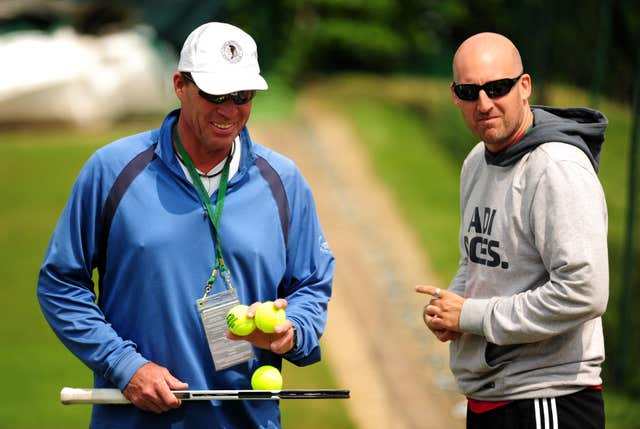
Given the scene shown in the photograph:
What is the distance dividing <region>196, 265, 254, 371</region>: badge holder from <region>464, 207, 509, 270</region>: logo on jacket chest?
867 millimetres

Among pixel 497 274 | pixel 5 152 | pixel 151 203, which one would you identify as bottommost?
pixel 5 152

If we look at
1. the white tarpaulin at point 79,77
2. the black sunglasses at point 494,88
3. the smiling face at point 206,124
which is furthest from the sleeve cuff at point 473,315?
the white tarpaulin at point 79,77

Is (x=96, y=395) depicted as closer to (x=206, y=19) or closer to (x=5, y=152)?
(x=5, y=152)

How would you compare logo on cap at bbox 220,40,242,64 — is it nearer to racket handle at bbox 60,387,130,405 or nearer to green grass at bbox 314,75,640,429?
racket handle at bbox 60,387,130,405

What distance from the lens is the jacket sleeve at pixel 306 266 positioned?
3.73 meters

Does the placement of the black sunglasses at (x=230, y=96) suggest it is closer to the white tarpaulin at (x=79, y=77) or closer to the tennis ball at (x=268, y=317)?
the tennis ball at (x=268, y=317)

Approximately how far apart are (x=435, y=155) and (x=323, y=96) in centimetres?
336

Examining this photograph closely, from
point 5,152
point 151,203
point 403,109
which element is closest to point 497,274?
point 151,203

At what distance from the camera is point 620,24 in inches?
314

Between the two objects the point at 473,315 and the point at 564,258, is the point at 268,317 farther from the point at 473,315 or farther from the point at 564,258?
the point at 564,258

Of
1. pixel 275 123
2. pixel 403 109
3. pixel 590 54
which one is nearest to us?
pixel 590 54

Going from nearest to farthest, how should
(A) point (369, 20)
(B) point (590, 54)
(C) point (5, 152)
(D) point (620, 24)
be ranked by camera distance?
(D) point (620, 24)
(B) point (590, 54)
(C) point (5, 152)
(A) point (369, 20)

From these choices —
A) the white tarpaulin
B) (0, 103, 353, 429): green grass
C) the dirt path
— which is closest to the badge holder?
(0, 103, 353, 429): green grass

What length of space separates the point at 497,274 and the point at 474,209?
264 mm
